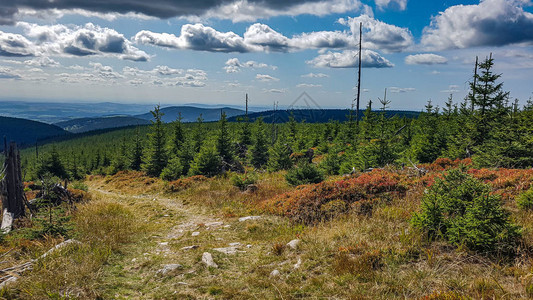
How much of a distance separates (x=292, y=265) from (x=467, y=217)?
11.5 feet

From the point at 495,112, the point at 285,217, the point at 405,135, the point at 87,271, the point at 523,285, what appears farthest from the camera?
the point at 405,135

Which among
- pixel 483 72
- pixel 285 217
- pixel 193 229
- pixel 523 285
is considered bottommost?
pixel 193 229

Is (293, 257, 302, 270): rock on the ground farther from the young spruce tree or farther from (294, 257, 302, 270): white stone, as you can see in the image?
the young spruce tree

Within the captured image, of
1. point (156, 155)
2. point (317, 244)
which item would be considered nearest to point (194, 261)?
point (317, 244)

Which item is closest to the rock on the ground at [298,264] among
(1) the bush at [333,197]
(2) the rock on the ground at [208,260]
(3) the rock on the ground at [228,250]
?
(2) the rock on the ground at [208,260]

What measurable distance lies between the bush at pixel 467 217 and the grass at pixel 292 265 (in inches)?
10.1

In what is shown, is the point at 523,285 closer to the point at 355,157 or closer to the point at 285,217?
the point at 285,217

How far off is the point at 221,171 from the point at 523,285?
19562mm

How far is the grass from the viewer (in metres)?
4.25

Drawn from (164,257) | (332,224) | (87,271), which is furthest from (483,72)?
(87,271)

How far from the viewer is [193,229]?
9.79 metres

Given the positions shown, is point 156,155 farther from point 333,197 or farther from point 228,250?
point 228,250

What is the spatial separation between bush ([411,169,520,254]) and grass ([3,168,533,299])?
0.26m

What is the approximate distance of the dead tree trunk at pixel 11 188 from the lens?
8.52 metres
